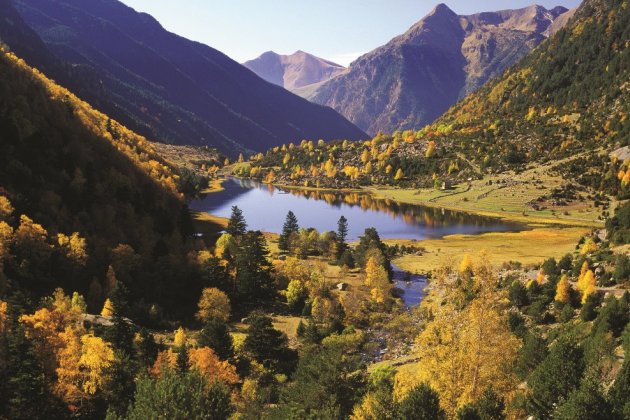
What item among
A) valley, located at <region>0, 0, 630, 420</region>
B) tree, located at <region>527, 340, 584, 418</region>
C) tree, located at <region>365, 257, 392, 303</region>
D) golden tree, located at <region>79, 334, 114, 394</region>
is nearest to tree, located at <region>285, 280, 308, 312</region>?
valley, located at <region>0, 0, 630, 420</region>

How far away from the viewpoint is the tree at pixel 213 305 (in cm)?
6919

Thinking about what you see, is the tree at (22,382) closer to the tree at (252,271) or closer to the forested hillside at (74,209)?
the forested hillside at (74,209)

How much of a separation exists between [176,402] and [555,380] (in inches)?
925

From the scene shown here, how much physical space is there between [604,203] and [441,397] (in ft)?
544

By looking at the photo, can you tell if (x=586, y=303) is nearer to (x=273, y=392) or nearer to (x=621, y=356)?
(x=621, y=356)

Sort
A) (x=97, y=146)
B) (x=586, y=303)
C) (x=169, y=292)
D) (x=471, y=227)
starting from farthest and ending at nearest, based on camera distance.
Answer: (x=471, y=227), (x=97, y=146), (x=169, y=292), (x=586, y=303)

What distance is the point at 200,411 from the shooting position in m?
31.5

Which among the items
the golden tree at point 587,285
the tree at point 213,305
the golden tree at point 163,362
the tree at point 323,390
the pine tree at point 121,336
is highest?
the golden tree at point 587,285

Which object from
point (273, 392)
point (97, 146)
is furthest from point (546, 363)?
point (97, 146)

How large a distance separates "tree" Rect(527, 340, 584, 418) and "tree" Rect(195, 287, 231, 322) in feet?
152

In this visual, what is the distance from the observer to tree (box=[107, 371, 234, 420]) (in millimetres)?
29547

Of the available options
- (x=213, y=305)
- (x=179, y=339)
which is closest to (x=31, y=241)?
(x=179, y=339)

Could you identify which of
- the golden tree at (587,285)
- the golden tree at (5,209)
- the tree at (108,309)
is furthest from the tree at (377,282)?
the golden tree at (5,209)

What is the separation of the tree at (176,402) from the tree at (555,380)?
20.5 meters
